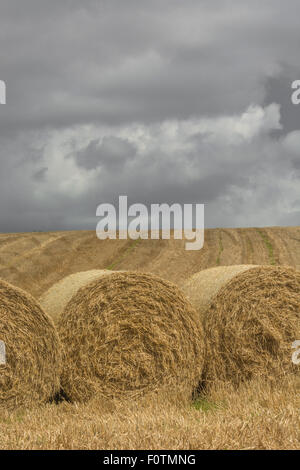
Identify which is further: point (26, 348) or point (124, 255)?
point (124, 255)

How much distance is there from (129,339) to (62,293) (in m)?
1.20

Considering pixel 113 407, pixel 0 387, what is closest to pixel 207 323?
pixel 113 407

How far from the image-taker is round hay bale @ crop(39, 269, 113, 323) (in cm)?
706

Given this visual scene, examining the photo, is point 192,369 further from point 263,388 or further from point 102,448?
point 102,448

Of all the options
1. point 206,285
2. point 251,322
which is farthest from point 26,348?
point 251,322

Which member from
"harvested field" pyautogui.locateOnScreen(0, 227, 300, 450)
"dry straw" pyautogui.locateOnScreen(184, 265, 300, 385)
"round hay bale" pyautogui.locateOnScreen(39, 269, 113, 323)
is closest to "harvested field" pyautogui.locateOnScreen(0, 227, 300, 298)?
"round hay bale" pyautogui.locateOnScreen(39, 269, 113, 323)

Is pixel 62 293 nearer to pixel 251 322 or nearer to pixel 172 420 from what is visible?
pixel 251 322

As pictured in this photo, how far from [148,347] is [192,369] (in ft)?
2.12

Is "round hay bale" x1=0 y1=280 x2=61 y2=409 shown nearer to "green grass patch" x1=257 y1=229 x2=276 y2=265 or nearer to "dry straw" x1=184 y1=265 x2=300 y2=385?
"dry straw" x1=184 y1=265 x2=300 y2=385

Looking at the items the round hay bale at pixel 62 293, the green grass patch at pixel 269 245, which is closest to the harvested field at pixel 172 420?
the round hay bale at pixel 62 293

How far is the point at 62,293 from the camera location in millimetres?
7457

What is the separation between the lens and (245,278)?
748 centimetres

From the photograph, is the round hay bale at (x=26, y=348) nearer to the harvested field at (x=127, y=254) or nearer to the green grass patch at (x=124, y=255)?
the harvested field at (x=127, y=254)

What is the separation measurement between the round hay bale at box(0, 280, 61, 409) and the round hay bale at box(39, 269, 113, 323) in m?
0.40
